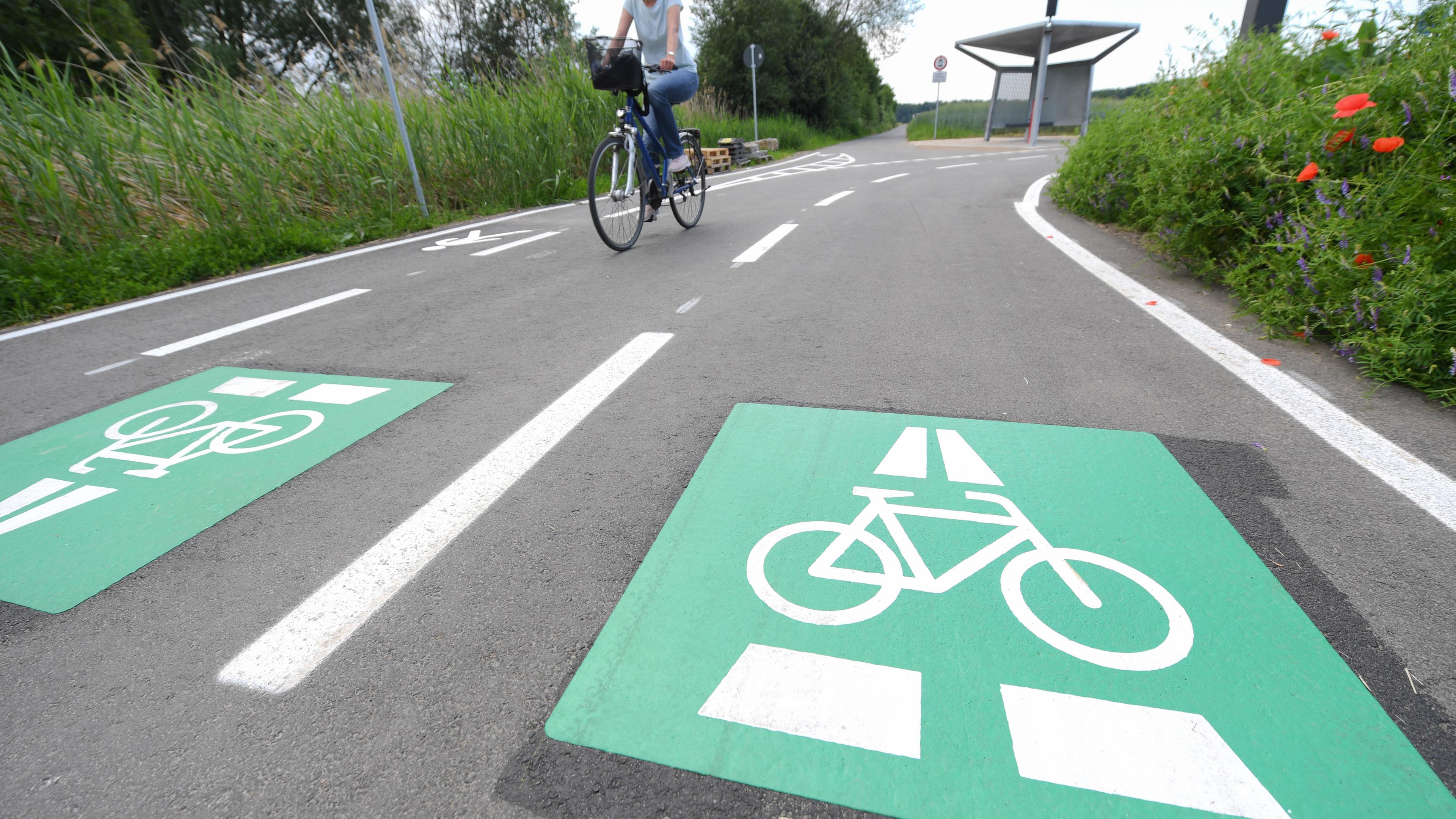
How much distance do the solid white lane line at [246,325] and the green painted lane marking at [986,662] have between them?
375 centimetres

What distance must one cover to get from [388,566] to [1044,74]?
1304 inches

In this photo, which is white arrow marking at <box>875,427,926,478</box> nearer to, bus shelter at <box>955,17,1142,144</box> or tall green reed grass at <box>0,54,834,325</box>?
tall green reed grass at <box>0,54,834,325</box>

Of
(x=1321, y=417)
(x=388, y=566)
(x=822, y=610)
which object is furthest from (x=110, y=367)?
(x=1321, y=417)

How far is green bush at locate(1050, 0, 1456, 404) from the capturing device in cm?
290

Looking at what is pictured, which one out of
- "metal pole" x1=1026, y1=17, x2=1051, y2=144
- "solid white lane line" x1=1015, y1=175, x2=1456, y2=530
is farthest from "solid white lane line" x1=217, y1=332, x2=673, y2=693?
"metal pole" x1=1026, y1=17, x2=1051, y2=144

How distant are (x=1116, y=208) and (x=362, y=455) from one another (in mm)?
7491

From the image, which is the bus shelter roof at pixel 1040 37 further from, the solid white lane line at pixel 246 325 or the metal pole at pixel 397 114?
the solid white lane line at pixel 246 325

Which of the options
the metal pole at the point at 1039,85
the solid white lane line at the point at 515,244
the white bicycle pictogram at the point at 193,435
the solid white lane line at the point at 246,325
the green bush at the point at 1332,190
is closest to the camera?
the white bicycle pictogram at the point at 193,435

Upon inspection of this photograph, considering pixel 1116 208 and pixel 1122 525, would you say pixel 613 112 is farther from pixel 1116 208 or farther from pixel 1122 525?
pixel 1122 525

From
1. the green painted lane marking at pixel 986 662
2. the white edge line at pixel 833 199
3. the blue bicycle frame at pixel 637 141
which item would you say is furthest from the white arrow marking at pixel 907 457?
the white edge line at pixel 833 199

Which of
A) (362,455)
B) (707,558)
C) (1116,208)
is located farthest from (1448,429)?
(1116,208)

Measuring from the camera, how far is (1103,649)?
1.58 metres

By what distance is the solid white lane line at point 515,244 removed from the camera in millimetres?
6503

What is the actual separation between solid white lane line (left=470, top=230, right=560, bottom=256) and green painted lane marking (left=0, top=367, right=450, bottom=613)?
3.18 metres
